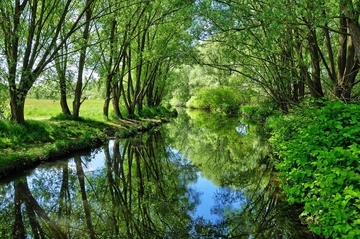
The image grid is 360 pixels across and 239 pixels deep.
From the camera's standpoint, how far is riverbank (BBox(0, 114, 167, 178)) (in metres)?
11.3

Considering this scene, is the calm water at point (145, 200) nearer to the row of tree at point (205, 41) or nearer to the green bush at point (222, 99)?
the row of tree at point (205, 41)

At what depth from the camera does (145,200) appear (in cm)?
920

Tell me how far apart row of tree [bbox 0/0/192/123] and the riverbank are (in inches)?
39.0

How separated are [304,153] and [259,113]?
34.1 metres

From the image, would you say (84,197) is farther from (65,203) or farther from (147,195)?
(147,195)

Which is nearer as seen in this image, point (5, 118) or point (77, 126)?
point (5, 118)

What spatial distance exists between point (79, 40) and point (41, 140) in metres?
6.54

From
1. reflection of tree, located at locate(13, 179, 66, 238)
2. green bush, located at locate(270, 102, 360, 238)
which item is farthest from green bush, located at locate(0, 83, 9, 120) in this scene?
green bush, located at locate(270, 102, 360, 238)

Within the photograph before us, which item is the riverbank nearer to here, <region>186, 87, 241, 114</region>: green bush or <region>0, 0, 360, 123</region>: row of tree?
<region>0, 0, 360, 123</region>: row of tree

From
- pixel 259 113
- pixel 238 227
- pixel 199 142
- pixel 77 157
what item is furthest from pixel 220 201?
pixel 259 113

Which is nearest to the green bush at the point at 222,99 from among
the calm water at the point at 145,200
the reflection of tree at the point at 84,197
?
the calm water at the point at 145,200

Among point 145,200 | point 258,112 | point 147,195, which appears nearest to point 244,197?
point 147,195

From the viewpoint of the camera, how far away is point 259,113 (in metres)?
40.1

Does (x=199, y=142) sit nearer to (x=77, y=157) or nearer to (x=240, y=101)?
(x=77, y=157)
